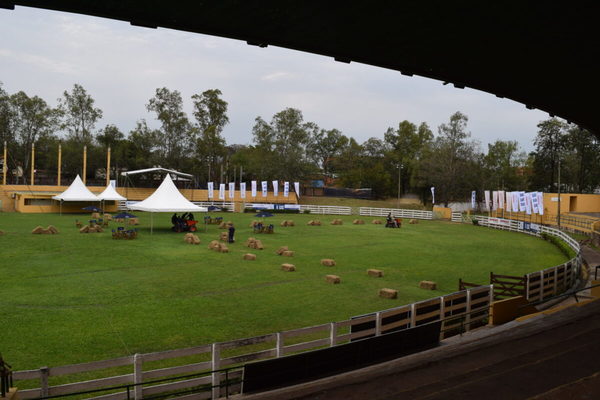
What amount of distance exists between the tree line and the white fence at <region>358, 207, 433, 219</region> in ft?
48.4

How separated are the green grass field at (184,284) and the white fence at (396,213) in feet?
73.5

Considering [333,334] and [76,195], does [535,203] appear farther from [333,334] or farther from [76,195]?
[76,195]

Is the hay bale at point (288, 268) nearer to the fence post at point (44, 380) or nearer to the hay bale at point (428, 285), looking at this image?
the hay bale at point (428, 285)

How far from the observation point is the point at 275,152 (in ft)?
248

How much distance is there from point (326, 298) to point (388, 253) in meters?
11.1

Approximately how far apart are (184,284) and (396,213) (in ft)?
140

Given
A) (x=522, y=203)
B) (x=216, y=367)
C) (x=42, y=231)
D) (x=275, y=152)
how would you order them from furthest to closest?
(x=275, y=152), (x=522, y=203), (x=42, y=231), (x=216, y=367)

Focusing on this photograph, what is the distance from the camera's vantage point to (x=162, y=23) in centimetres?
772

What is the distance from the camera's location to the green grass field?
1108cm

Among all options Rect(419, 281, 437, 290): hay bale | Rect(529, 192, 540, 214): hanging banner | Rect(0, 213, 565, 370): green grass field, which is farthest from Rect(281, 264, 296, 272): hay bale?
Rect(529, 192, 540, 214): hanging banner

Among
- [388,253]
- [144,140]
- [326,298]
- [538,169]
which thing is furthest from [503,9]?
[538,169]

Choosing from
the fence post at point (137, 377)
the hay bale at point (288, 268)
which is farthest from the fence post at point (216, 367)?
the hay bale at point (288, 268)

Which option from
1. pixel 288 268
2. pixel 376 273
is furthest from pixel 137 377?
pixel 376 273

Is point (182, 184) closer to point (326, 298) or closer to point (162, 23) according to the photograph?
point (326, 298)
